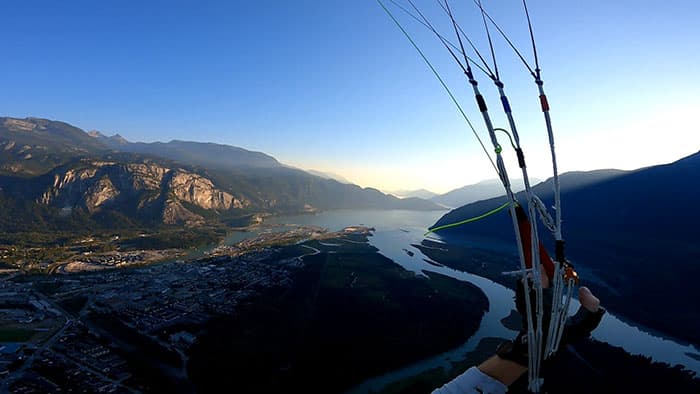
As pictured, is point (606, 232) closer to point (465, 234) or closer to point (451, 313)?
point (465, 234)

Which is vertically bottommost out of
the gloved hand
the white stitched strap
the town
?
the town

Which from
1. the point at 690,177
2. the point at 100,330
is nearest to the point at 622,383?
the point at 100,330

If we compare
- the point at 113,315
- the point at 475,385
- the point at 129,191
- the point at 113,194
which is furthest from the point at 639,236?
the point at 113,194

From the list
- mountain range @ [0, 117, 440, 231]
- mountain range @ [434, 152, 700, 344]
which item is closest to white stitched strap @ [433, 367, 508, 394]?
mountain range @ [434, 152, 700, 344]

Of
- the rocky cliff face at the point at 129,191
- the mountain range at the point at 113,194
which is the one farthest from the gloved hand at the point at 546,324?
the rocky cliff face at the point at 129,191

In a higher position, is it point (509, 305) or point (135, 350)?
point (509, 305)

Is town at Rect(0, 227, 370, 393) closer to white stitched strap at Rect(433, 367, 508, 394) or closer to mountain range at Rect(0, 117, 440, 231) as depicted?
white stitched strap at Rect(433, 367, 508, 394)
